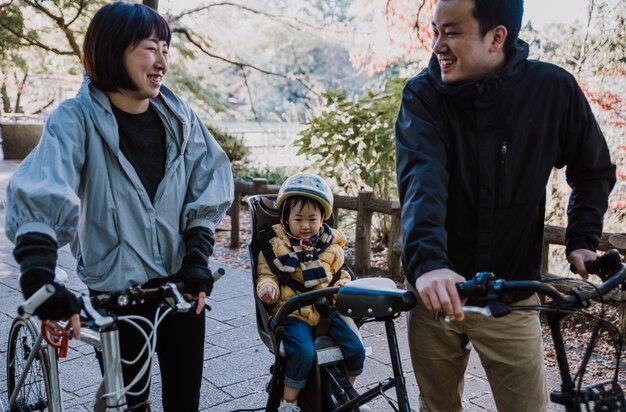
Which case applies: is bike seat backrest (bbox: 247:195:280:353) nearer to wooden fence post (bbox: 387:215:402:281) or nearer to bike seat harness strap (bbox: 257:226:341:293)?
bike seat harness strap (bbox: 257:226:341:293)

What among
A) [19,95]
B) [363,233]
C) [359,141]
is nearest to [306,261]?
[363,233]

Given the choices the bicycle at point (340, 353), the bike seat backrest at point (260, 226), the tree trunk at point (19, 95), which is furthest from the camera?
the tree trunk at point (19, 95)

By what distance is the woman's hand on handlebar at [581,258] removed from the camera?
2.28m

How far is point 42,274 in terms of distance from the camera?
1.98 meters

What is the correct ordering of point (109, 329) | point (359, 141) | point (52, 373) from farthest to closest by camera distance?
1. point (359, 141)
2. point (52, 373)
3. point (109, 329)

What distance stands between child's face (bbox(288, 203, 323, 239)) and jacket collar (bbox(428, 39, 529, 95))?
1.24 meters

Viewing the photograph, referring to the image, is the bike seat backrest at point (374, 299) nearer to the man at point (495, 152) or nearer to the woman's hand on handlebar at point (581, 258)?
the man at point (495, 152)

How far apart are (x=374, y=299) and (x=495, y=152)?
63cm

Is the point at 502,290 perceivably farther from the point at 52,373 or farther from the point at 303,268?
the point at 52,373

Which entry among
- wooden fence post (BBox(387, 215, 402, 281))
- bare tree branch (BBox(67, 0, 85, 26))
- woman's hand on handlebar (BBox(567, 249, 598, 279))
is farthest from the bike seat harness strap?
bare tree branch (BBox(67, 0, 85, 26))

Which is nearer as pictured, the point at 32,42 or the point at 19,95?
the point at 32,42

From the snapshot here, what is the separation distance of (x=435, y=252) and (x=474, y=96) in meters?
0.57

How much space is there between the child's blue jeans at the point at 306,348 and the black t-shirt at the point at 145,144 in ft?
3.21

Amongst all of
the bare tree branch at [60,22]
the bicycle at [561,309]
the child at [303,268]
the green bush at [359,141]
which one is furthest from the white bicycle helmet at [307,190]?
the bare tree branch at [60,22]
